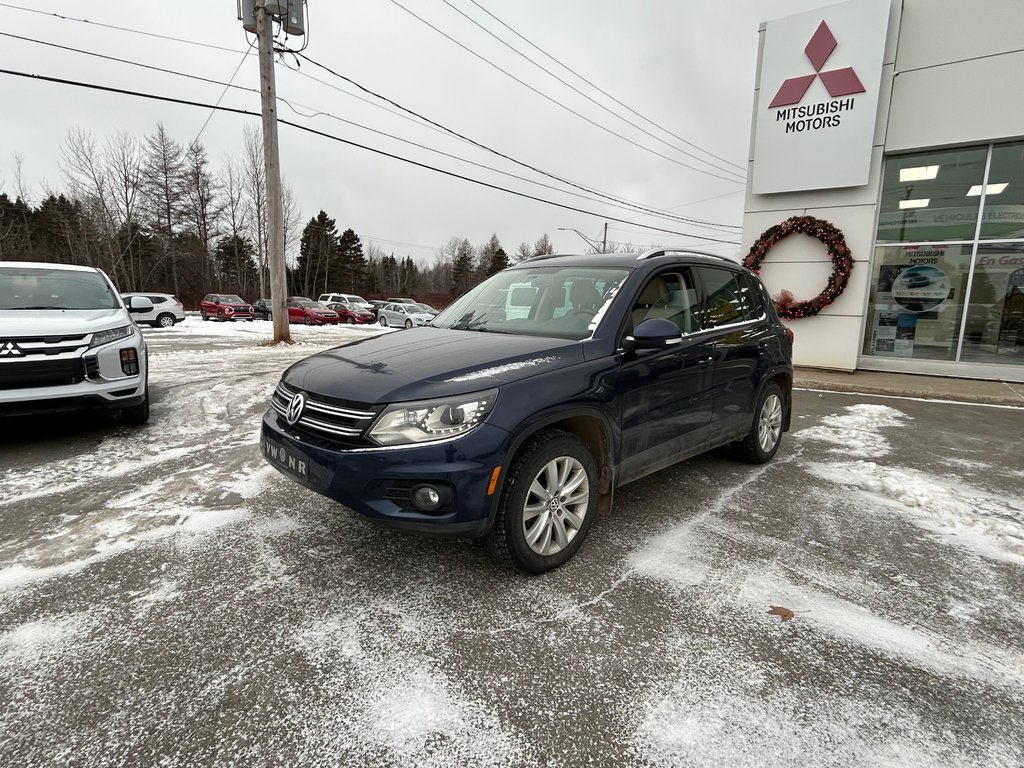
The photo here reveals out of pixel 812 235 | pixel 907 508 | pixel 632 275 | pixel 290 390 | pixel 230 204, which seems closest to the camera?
pixel 290 390

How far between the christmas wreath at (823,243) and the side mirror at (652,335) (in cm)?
786

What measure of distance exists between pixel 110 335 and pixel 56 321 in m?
0.39

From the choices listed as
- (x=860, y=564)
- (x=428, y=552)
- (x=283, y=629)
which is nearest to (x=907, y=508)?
(x=860, y=564)

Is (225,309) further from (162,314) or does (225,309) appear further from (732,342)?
(732,342)

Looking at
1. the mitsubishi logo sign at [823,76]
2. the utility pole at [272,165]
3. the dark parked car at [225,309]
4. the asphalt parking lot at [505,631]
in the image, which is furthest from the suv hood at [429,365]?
the dark parked car at [225,309]

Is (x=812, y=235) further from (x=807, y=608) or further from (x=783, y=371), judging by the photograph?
(x=807, y=608)

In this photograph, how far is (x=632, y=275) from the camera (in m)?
3.34

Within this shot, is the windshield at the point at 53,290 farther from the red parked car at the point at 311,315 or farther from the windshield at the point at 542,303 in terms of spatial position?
the red parked car at the point at 311,315

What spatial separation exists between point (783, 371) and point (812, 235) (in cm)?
726

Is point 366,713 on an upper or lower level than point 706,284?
lower

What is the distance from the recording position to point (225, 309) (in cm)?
2894

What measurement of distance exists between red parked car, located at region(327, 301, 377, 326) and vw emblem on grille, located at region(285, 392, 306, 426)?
29.9 m

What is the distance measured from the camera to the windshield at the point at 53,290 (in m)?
5.00

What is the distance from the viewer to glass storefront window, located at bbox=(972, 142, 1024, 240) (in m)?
9.45
